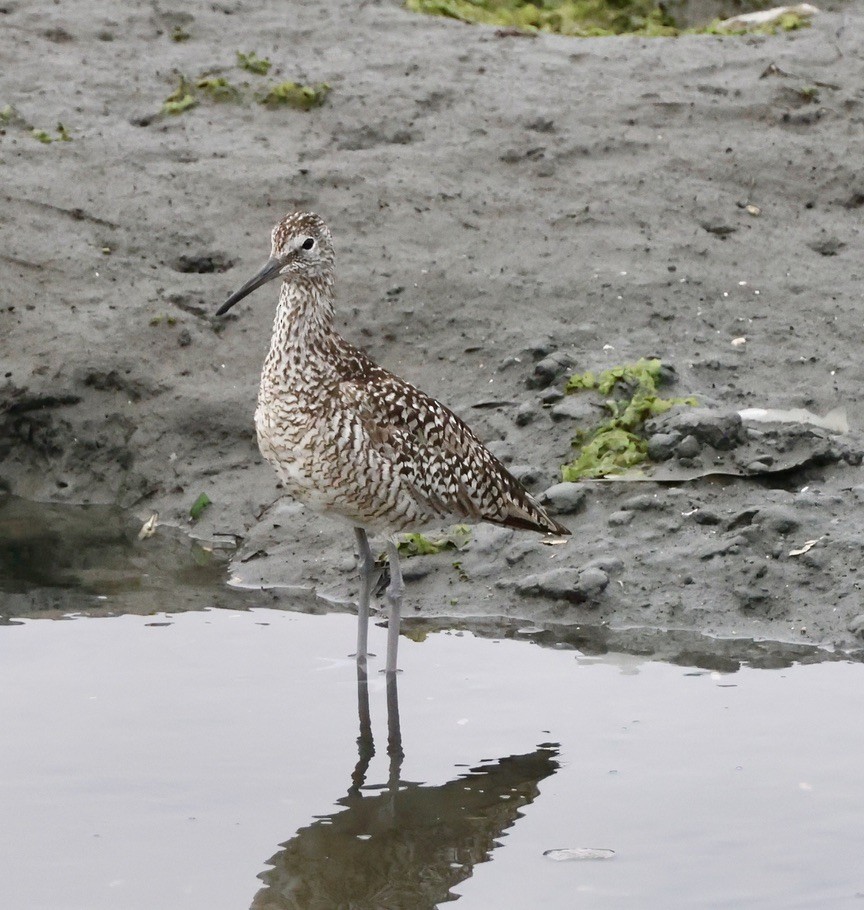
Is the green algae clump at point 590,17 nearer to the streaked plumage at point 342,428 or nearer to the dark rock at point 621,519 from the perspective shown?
the dark rock at point 621,519

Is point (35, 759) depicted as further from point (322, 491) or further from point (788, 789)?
point (788, 789)

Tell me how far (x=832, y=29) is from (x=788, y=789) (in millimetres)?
8079

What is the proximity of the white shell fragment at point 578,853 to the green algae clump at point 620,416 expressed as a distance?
118 inches

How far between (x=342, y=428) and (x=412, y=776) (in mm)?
1552

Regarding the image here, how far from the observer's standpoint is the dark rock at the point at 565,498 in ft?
27.0

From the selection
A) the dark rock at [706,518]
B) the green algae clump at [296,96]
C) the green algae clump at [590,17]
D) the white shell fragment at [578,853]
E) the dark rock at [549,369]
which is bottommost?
the white shell fragment at [578,853]

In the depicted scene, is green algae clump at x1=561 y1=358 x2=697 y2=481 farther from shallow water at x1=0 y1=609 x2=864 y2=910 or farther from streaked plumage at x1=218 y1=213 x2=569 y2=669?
shallow water at x1=0 y1=609 x2=864 y2=910

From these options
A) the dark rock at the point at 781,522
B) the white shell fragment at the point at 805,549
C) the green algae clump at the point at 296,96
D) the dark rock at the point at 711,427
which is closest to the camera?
the white shell fragment at the point at 805,549

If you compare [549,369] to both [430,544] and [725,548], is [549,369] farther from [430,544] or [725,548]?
[725,548]

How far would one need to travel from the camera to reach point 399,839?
19.0 feet

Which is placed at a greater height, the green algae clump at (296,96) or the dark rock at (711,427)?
the green algae clump at (296,96)

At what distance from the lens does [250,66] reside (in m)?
11.6

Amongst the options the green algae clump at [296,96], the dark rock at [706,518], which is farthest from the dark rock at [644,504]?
the green algae clump at [296,96]

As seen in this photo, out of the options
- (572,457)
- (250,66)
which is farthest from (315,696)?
(250,66)
